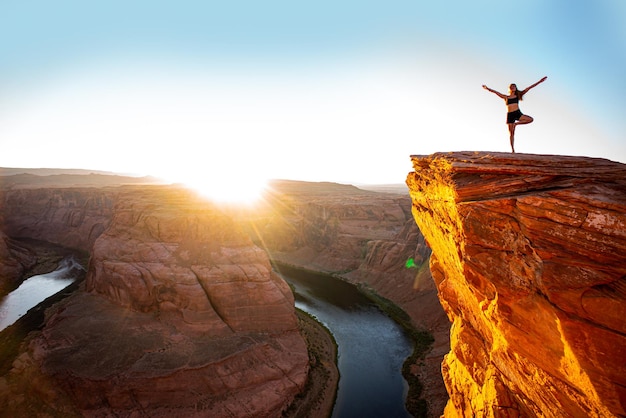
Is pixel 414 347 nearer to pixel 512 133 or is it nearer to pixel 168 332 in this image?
pixel 168 332

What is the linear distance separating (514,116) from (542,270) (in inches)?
290

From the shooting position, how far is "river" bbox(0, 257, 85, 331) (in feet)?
152

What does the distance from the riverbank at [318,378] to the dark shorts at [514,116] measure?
1056 inches

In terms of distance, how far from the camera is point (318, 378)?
105ft

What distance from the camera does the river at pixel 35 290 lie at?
152ft

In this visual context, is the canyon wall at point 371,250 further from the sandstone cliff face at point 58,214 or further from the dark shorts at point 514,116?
the sandstone cliff face at point 58,214

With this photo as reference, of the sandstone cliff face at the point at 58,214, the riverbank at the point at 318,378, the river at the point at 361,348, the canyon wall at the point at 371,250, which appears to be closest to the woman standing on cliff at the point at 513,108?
the riverbank at the point at 318,378

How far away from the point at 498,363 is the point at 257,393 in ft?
69.0

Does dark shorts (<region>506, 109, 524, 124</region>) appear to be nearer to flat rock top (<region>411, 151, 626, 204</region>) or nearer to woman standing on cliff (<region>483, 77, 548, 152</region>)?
woman standing on cliff (<region>483, 77, 548, 152</region>)

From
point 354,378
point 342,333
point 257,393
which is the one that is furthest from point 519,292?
point 342,333

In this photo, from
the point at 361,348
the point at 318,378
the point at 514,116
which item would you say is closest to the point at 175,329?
the point at 318,378

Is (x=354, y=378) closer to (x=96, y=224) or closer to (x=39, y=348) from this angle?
(x=39, y=348)

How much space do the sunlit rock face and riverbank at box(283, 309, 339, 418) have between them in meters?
18.1

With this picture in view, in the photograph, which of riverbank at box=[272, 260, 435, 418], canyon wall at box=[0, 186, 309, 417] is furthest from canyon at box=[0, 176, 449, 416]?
riverbank at box=[272, 260, 435, 418]
